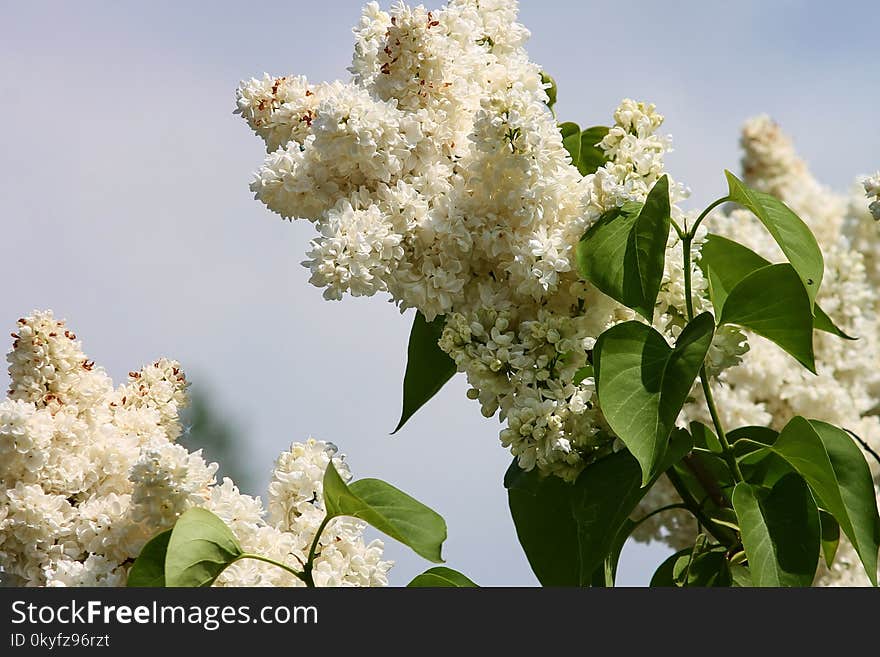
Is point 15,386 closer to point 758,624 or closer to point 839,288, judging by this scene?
point 758,624

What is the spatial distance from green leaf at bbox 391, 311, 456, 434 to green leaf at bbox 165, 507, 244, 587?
0.90 feet

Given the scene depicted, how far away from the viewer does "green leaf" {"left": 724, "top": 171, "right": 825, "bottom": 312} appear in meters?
0.96

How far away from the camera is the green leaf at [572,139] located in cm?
112

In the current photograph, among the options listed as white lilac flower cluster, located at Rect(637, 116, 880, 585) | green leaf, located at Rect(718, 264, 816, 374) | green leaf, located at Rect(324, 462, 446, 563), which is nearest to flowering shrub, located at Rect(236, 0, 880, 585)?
green leaf, located at Rect(718, 264, 816, 374)

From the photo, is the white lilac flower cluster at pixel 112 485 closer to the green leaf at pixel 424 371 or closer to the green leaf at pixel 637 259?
the green leaf at pixel 424 371

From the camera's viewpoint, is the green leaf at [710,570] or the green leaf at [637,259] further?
the green leaf at [710,570]

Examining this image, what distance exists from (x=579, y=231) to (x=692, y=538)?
46.4 inches

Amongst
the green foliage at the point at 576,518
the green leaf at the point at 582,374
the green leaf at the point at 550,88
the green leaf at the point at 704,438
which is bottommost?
the green foliage at the point at 576,518

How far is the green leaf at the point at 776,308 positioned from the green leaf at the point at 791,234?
0.04 feet

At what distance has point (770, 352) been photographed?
2.19m

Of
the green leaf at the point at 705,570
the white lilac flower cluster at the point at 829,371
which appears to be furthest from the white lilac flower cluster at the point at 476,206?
the white lilac flower cluster at the point at 829,371

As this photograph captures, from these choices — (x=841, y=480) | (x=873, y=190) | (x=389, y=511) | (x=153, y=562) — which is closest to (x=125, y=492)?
(x=153, y=562)

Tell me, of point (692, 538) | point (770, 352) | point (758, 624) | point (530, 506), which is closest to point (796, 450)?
point (758, 624)

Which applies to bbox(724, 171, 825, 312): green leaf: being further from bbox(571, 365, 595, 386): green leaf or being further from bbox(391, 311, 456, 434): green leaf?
bbox(391, 311, 456, 434): green leaf
